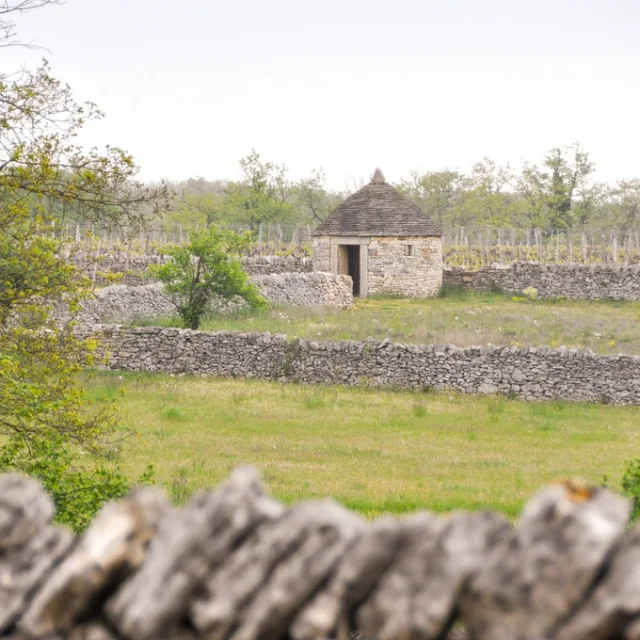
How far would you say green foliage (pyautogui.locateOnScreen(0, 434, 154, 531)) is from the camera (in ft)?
28.3

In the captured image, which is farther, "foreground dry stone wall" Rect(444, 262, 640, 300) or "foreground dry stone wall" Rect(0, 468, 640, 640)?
"foreground dry stone wall" Rect(444, 262, 640, 300)

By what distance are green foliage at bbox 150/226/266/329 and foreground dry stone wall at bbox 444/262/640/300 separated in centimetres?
1789

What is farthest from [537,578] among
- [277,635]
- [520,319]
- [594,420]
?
[520,319]

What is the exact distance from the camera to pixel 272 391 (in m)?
21.1

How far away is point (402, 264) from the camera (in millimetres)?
40344

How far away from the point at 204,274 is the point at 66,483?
1737cm

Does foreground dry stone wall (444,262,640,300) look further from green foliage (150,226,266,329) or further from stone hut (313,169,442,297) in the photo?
green foliage (150,226,266,329)

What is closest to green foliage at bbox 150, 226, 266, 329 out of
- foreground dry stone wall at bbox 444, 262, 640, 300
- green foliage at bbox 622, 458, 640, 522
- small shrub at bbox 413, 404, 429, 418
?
small shrub at bbox 413, 404, 429, 418

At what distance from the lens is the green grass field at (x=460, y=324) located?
2600 centimetres

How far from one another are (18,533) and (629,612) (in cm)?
176

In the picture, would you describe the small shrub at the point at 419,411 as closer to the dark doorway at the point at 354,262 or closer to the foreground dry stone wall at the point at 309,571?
the foreground dry stone wall at the point at 309,571

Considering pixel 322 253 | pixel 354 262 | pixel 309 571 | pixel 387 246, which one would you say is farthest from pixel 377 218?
pixel 309 571

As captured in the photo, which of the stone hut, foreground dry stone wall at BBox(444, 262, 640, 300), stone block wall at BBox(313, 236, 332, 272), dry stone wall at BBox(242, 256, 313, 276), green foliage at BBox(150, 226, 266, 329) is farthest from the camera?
dry stone wall at BBox(242, 256, 313, 276)

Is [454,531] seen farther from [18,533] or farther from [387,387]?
[387,387]
